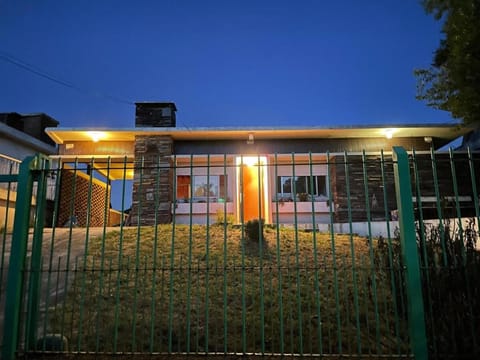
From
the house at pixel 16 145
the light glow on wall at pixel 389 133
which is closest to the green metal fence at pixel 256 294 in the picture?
the house at pixel 16 145

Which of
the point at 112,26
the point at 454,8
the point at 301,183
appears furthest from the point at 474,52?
the point at 112,26

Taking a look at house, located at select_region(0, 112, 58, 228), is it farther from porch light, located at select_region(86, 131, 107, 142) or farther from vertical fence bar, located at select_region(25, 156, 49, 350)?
vertical fence bar, located at select_region(25, 156, 49, 350)

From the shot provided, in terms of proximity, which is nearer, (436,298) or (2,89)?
(436,298)

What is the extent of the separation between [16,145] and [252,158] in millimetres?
10482

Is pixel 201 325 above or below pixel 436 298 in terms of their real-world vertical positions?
below

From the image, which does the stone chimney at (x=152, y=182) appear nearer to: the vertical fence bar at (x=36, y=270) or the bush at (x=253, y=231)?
the bush at (x=253, y=231)

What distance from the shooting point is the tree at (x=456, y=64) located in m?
9.70

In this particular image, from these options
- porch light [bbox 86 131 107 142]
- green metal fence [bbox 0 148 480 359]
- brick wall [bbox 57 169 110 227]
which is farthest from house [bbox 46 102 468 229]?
green metal fence [bbox 0 148 480 359]

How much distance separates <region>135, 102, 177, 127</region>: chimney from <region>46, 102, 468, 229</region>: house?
136 centimetres

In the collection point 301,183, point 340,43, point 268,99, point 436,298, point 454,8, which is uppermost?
point 268,99

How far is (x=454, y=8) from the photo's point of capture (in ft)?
33.8

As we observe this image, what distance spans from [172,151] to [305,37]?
57.1 ft

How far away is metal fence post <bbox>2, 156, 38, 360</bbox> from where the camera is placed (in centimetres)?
446

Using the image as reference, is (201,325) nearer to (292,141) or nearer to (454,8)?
(454,8)
